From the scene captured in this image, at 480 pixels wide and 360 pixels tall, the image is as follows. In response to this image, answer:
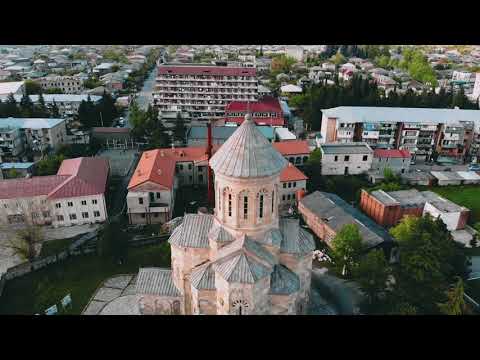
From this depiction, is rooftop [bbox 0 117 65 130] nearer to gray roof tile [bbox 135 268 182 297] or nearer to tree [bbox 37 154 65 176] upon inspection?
tree [bbox 37 154 65 176]

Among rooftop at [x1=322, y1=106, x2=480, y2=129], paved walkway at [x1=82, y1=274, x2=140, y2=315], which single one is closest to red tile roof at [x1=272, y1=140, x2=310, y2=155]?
rooftop at [x1=322, y1=106, x2=480, y2=129]

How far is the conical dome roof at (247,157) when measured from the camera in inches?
762

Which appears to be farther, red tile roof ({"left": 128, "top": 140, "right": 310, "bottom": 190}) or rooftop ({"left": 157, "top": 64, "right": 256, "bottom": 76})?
rooftop ({"left": 157, "top": 64, "right": 256, "bottom": 76})

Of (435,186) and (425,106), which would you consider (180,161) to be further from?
(425,106)

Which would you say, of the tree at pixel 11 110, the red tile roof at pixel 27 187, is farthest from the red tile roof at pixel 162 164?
the tree at pixel 11 110

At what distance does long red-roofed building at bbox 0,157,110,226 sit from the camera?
35.2 meters

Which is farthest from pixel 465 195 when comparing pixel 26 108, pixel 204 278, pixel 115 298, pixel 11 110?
pixel 11 110

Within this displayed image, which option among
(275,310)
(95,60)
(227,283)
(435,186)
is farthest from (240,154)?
(95,60)

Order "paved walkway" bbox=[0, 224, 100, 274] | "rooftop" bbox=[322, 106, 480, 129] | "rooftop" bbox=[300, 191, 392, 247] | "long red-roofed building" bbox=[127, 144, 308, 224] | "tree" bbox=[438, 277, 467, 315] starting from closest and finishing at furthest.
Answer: "tree" bbox=[438, 277, 467, 315]
"rooftop" bbox=[300, 191, 392, 247]
"paved walkway" bbox=[0, 224, 100, 274]
"long red-roofed building" bbox=[127, 144, 308, 224]
"rooftop" bbox=[322, 106, 480, 129]

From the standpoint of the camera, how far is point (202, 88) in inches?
2689

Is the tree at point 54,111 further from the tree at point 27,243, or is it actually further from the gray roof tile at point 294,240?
the gray roof tile at point 294,240

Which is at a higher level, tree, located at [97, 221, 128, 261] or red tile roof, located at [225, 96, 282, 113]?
red tile roof, located at [225, 96, 282, 113]

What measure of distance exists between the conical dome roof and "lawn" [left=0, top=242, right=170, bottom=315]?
14.1 metres

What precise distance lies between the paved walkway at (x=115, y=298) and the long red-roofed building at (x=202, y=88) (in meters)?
45.0
